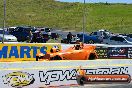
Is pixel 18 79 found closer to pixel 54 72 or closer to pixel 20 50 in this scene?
pixel 54 72

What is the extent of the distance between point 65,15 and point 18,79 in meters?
72.7

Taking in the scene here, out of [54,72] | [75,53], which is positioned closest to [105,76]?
[54,72]

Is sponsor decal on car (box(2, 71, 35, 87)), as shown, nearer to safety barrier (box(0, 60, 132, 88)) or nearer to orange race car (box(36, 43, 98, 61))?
safety barrier (box(0, 60, 132, 88))

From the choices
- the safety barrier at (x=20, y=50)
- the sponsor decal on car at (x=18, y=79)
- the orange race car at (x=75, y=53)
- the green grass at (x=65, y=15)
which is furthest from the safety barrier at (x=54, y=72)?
the green grass at (x=65, y=15)

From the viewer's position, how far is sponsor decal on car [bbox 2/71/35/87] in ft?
57.7

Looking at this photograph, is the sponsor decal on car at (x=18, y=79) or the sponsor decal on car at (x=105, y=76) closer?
the sponsor decal on car at (x=18, y=79)

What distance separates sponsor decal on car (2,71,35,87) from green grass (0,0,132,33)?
57459 millimetres

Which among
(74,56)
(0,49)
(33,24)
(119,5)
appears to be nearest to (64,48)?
(74,56)

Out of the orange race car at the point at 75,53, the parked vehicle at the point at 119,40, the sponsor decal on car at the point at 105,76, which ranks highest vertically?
the orange race car at the point at 75,53

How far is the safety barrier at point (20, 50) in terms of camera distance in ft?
80.7

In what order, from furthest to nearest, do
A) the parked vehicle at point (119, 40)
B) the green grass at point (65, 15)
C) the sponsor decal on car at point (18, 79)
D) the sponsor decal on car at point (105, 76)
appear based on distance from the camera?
the green grass at point (65, 15)
the parked vehicle at point (119, 40)
the sponsor decal on car at point (105, 76)
the sponsor decal on car at point (18, 79)

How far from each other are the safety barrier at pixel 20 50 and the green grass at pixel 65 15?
49.4 m

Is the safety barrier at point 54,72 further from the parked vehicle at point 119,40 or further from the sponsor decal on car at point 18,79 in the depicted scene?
the parked vehicle at point 119,40

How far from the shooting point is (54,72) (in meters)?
18.8
